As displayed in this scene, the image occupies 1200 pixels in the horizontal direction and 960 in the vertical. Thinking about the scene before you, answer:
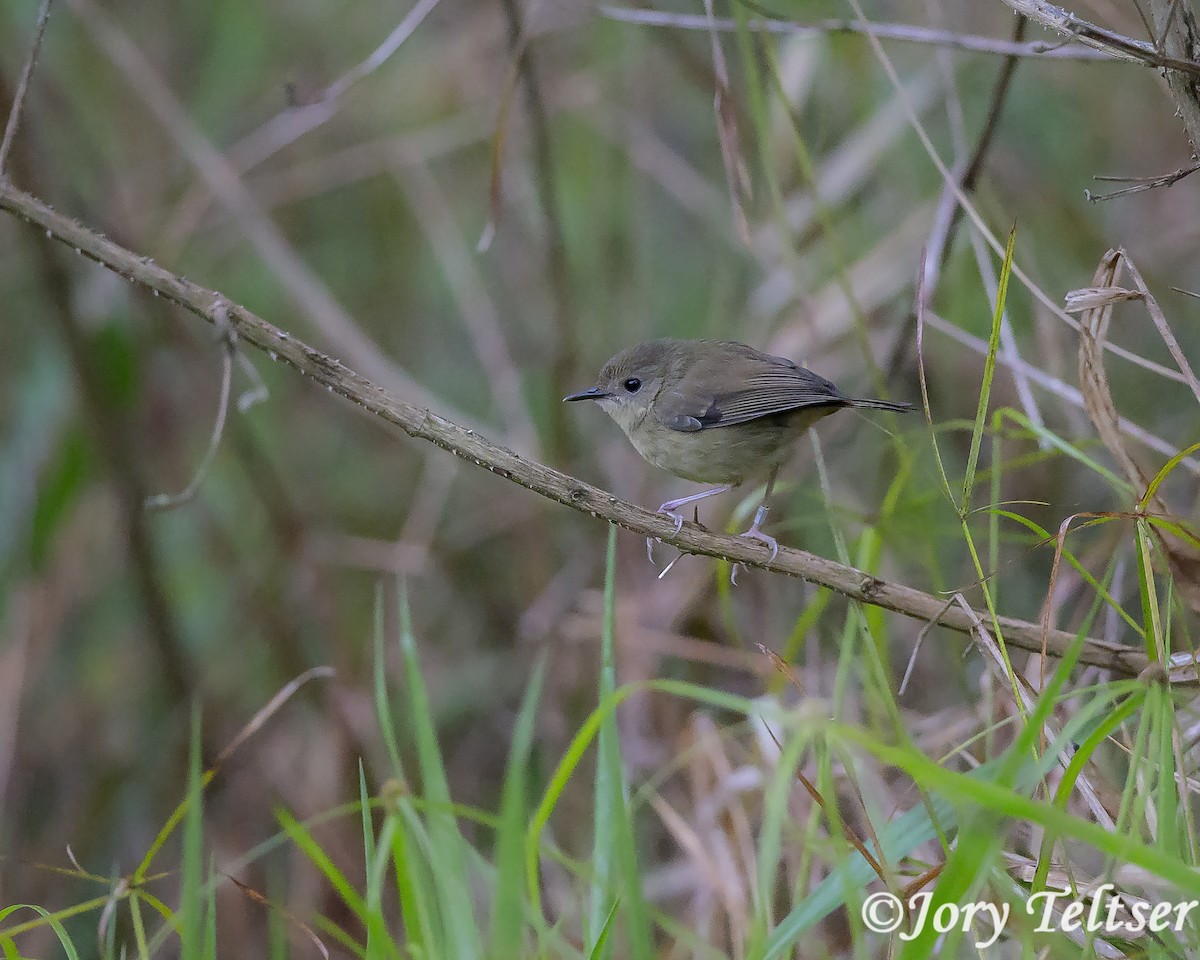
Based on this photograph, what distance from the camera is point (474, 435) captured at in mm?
1965

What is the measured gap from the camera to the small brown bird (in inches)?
120

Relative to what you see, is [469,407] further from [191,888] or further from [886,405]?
[191,888]

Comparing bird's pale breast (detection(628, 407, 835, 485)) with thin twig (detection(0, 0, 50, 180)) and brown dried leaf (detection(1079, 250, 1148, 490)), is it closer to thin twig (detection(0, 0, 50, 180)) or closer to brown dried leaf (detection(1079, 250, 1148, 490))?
brown dried leaf (detection(1079, 250, 1148, 490))

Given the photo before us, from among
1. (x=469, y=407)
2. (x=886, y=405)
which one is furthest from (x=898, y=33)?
(x=469, y=407)

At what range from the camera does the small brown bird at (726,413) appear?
3.05 metres

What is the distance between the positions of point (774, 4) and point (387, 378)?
224cm

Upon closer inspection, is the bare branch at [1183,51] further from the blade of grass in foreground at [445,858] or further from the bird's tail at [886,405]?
the blade of grass in foreground at [445,858]

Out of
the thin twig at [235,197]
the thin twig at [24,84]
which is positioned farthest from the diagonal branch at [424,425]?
the thin twig at [235,197]

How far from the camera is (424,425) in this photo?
1.93m

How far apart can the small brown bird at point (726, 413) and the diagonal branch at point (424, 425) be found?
2.95 ft

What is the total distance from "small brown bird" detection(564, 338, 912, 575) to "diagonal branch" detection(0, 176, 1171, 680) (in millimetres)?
898

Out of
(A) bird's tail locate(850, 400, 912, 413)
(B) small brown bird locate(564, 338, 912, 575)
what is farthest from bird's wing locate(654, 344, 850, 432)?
(A) bird's tail locate(850, 400, 912, 413)

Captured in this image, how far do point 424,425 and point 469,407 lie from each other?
345 centimetres

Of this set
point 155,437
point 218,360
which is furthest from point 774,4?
point 155,437
